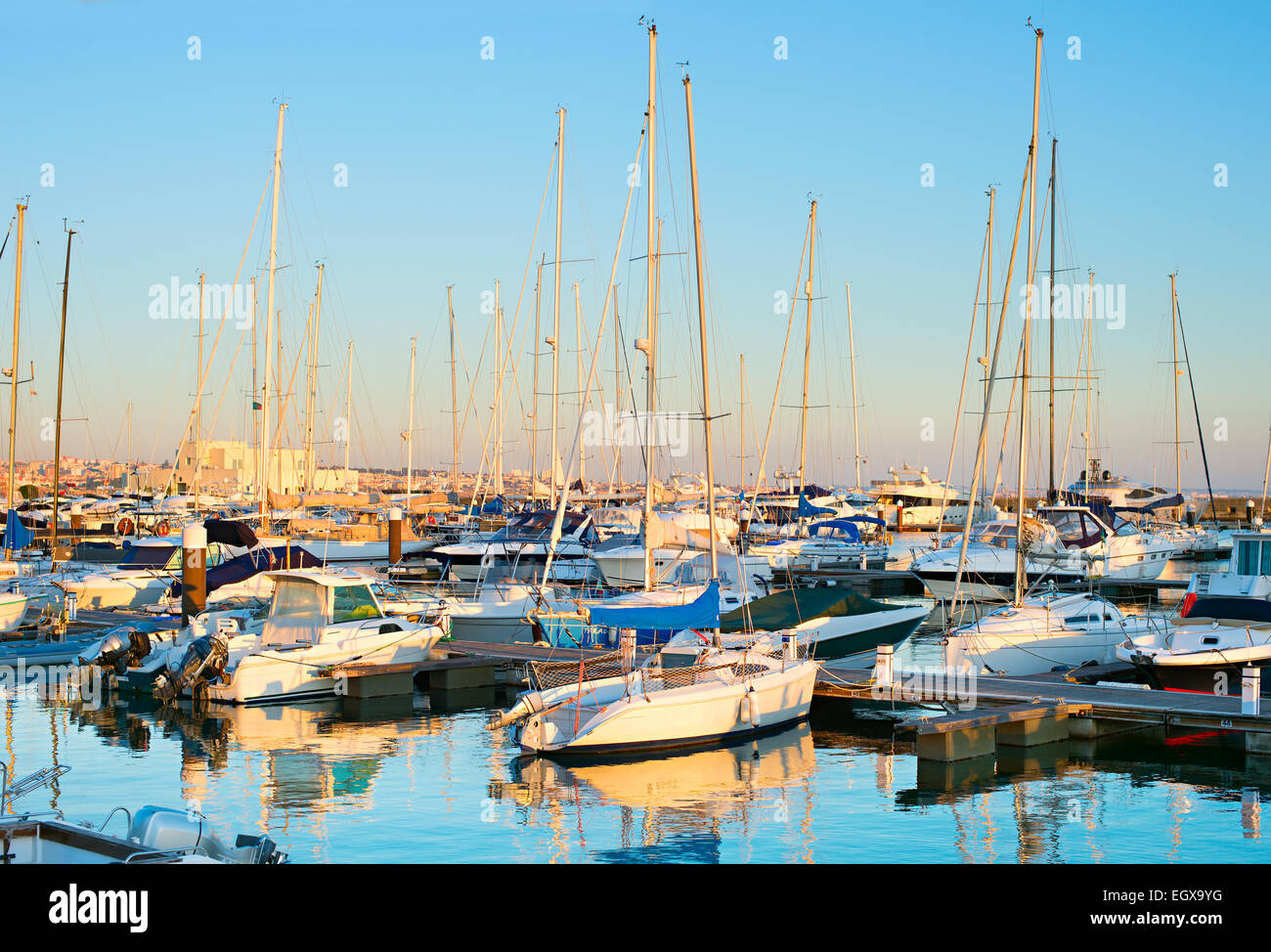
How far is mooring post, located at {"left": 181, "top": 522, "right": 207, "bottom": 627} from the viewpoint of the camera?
2503cm

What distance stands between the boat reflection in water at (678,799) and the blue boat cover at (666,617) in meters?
2.10

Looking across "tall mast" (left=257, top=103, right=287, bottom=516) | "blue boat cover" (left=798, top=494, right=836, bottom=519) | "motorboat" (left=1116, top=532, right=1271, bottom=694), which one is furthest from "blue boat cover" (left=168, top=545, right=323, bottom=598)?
"blue boat cover" (left=798, top=494, right=836, bottom=519)

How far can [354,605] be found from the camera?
22281 millimetres

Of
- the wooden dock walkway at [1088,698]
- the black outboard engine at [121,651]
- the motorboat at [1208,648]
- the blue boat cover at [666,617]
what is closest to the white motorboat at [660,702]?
the blue boat cover at [666,617]

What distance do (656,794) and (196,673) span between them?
1020 centimetres

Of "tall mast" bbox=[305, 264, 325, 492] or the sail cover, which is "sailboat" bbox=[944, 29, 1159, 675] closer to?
the sail cover

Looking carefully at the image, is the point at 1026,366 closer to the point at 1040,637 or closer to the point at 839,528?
the point at 1040,637

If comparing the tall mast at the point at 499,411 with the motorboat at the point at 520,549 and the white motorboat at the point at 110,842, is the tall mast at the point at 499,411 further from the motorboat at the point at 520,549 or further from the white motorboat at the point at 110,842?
the white motorboat at the point at 110,842

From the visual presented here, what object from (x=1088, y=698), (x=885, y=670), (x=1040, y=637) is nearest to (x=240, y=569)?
(x=885, y=670)

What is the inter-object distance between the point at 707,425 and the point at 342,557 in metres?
28.7

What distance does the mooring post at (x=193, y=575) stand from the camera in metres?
25.0
